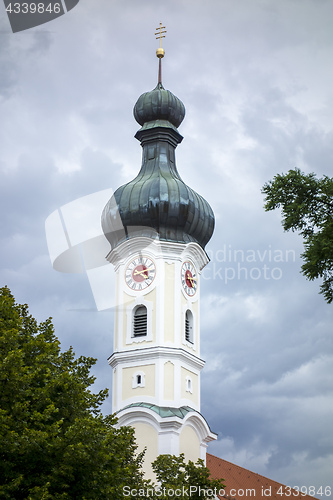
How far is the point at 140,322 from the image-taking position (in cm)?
4081

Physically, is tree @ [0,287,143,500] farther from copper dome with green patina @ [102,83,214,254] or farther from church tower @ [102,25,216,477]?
copper dome with green patina @ [102,83,214,254]

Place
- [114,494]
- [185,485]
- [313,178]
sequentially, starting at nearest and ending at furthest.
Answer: [313,178] < [114,494] < [185,485]

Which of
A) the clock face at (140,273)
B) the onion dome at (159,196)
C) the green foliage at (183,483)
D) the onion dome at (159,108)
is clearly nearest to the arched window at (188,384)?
the clock face at (140,273)

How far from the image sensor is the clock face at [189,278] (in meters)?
41.8

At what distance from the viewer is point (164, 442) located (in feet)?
122

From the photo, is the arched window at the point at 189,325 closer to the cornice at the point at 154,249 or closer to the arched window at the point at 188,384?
the arched window at the point at 188,384

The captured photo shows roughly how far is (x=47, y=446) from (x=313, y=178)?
8423 millimetres

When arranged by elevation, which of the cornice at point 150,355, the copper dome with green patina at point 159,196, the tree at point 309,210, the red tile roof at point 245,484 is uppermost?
the copper dome with green patina at point 159,196

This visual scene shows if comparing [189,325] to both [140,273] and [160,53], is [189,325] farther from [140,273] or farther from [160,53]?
[160,53]

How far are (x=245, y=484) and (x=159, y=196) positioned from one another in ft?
60.6

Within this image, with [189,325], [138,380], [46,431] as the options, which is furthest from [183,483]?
[189,325]

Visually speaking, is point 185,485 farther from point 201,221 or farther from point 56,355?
point 201,221

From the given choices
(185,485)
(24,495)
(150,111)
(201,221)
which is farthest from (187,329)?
(24,495)

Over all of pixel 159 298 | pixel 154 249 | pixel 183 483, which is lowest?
pixel 183 483
